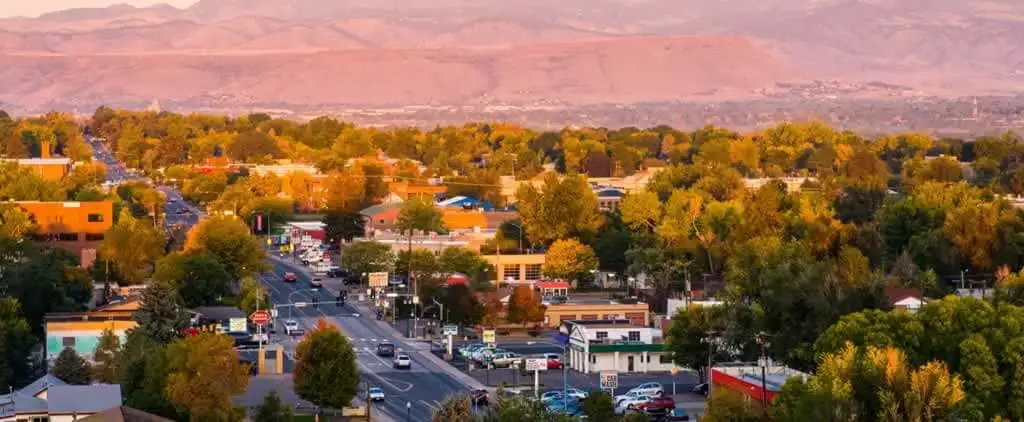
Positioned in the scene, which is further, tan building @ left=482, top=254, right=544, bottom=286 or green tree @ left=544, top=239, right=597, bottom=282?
tan building @ left=482, top=254, right=544, bottom=286

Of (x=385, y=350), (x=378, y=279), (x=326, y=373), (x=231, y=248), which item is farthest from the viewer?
(x=231, y=248)

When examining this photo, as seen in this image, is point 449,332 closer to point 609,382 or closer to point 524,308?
point 524,308

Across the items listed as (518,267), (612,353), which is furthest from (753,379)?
(518,267)

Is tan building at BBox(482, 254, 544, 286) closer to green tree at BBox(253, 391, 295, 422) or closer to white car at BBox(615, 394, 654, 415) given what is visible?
white car at BBox(615, 394, 654, 415)

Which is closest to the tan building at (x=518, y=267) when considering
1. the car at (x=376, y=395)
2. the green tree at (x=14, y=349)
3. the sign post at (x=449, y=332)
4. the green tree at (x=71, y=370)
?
the sign post at (x=449, y=332)

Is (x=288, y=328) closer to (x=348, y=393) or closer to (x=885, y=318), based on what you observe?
(x=348, y=393)

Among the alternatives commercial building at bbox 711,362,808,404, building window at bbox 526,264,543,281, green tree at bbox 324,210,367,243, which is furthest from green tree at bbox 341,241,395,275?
commercial building at bbox 711,362,808,404
